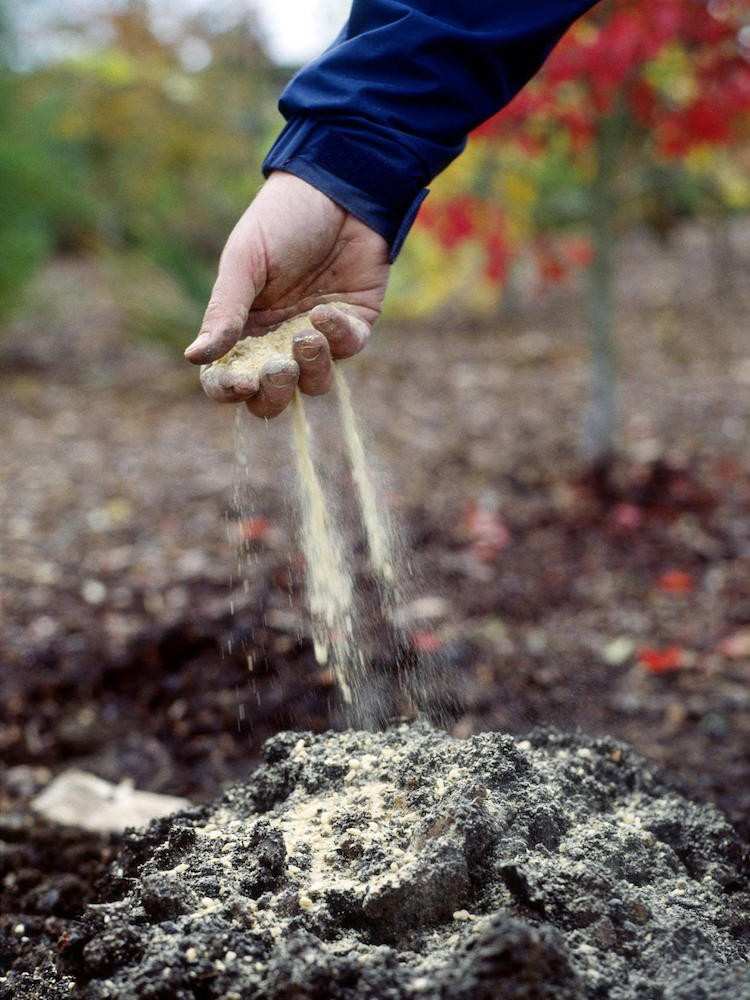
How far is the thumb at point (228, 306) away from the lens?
5.90ft

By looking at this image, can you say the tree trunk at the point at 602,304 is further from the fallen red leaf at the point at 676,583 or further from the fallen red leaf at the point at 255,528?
the fallen red leaf at the point at 255,528

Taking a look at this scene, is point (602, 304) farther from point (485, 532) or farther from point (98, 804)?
point (98, 804)

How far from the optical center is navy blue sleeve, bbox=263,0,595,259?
198 cm

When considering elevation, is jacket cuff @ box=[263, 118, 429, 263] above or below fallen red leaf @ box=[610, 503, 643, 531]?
above

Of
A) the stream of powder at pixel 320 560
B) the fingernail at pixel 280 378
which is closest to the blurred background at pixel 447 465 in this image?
the stream of powder at pixel 320 560

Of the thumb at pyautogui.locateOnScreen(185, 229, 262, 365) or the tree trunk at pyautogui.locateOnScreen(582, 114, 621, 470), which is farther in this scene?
the tree trunk at pyautogui.locateOnScreen(582, 114, 621, 470)

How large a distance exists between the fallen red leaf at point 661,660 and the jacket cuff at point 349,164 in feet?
6.07

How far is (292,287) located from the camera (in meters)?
2.10

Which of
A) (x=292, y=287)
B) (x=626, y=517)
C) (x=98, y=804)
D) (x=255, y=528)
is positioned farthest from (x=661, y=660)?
(x=292, y=287)

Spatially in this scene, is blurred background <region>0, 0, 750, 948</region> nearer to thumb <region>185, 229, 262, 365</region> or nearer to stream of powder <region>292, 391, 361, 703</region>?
stream of powder <region>292, 391, 361, 703</region>

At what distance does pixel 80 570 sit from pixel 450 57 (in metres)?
2.50

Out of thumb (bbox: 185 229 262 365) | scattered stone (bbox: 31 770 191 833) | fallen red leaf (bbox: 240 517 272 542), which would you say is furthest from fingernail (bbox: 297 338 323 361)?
fallen red leaf (bbox: 240 517 272 542)

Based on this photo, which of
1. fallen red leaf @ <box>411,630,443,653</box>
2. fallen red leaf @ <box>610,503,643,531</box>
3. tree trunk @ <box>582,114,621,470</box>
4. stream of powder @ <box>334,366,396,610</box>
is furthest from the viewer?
tree trunk @ <box>582,114,621,470</box>

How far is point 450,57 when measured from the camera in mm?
2014
